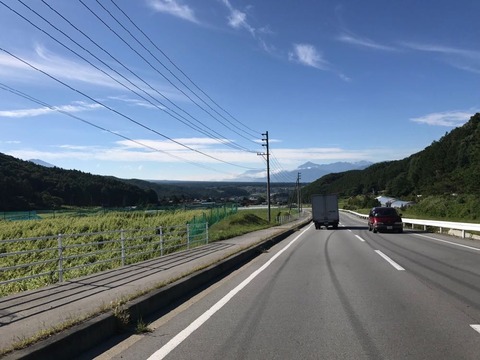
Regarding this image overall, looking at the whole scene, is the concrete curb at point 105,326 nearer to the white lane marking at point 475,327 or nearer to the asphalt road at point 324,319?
the asphalt road at point 324,319

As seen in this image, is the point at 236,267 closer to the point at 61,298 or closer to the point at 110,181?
the point at 61,298

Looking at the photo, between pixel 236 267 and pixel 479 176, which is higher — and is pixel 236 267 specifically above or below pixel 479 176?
below

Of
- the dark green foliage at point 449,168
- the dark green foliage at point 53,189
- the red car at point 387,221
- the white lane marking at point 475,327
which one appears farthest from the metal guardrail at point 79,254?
the dark green foliage at point 449,168

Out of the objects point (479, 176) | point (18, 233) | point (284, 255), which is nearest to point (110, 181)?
point (18, 233)

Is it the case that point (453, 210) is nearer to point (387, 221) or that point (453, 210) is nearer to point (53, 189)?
point (387, 221)

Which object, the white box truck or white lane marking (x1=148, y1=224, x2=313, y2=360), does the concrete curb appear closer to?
white lane marking (x1=148, y1=224, x2=313, y2=360)

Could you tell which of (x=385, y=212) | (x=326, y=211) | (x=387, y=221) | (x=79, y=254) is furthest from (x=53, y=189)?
(x=79, y=254)

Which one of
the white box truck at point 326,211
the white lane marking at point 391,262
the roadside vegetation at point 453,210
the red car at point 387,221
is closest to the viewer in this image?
the white lane marking at point 391,262

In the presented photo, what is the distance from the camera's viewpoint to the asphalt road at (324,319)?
17.4ft

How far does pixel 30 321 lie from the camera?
614cm

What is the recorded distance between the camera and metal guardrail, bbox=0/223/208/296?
984cm

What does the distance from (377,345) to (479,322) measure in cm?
199

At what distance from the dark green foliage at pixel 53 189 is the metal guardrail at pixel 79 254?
3998cm

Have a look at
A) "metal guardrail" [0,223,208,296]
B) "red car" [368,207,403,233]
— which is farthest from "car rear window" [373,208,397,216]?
"metal guardrail" [0,223,208,296]
